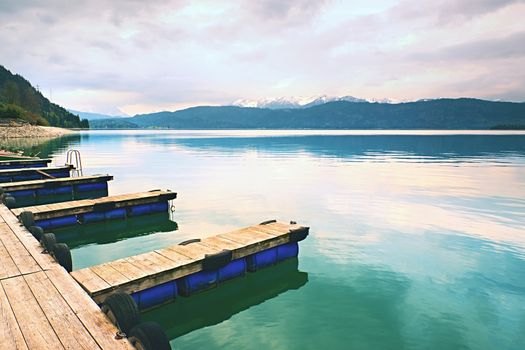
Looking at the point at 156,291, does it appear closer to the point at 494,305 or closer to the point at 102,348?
the point at 102,348

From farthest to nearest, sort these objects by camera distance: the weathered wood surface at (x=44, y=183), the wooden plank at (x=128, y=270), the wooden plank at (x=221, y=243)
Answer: the weathered wood surface at (x=44, y=183)
the wooden plank at (x=221, y=243)
the wooden plank at (x=128, y=270)

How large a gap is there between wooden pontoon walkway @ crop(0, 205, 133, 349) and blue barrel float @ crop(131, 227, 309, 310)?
2259mm

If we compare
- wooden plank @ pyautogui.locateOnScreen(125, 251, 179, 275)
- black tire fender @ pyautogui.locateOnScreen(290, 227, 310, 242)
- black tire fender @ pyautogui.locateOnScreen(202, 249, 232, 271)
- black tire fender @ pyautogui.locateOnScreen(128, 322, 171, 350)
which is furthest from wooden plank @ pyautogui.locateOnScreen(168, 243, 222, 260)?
black tire fender @ pyautogui.locateOnScreen(128, 322, 171, 350)

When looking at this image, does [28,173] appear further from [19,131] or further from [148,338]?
[19,131]

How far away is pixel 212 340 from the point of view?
9312 millimetres

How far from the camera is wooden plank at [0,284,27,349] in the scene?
18.8ft

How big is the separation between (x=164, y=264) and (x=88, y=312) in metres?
3.38

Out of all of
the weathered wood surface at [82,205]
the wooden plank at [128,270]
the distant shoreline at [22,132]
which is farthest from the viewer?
the distant shoreline at [22,132]

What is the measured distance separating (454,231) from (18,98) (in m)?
221

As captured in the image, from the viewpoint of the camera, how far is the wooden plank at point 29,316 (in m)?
5.83

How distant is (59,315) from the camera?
671 cm

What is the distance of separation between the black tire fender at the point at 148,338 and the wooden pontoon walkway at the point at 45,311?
1.04 feet

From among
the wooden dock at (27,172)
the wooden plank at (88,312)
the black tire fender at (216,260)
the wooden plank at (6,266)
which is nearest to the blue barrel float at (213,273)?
the black tire fender at (216,260)

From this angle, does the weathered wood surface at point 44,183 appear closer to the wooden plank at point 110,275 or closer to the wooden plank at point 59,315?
the wooden plank at point 110,275
